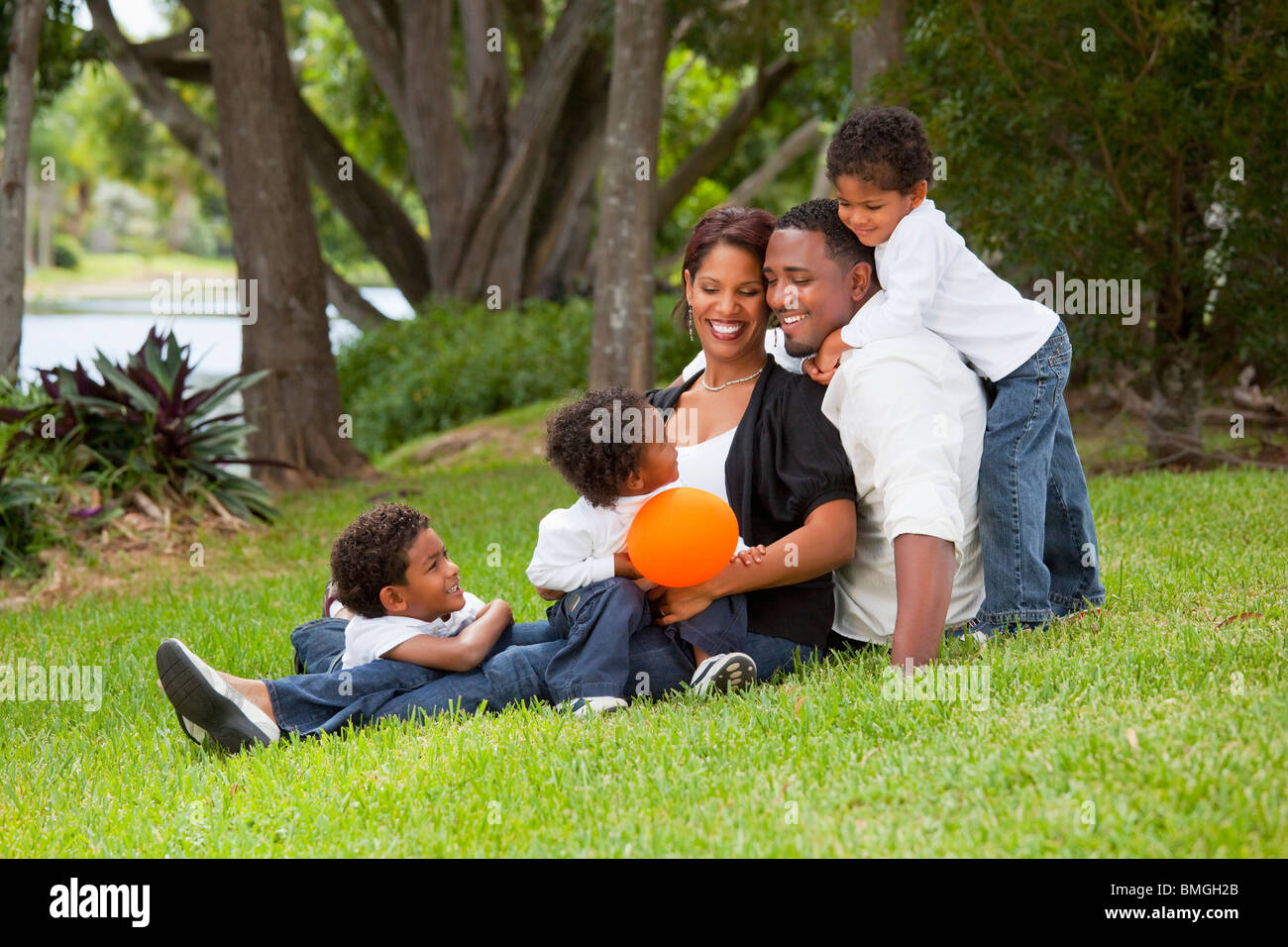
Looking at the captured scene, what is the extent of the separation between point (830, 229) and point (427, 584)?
1.71 metres

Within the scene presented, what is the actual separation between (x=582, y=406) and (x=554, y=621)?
28.7 inches

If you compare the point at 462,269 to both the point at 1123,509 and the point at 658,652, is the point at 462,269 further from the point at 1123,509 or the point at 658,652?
the point at 658,652

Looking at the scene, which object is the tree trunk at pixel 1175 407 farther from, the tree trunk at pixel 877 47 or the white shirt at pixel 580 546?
the white shirt at pixel 580 546

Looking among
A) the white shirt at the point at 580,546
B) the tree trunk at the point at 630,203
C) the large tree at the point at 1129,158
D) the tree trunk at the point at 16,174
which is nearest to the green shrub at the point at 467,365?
the tree trunk at the point at 630,203

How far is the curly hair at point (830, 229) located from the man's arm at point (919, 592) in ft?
3.21

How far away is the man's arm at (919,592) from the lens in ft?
11.8

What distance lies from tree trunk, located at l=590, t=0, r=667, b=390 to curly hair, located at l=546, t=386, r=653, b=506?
7284 mm

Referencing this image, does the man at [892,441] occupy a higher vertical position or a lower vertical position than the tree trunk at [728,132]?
lower

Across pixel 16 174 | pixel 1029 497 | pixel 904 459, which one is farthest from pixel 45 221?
pixel 904 459

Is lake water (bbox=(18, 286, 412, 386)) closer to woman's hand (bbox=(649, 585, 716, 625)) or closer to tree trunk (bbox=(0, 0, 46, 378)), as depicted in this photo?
tree trunk (bbox=(0, 0, 46, 378))

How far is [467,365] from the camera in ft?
54.9

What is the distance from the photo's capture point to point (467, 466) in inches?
490

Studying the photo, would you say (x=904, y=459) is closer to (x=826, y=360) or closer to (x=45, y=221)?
(x=826, y=360)
